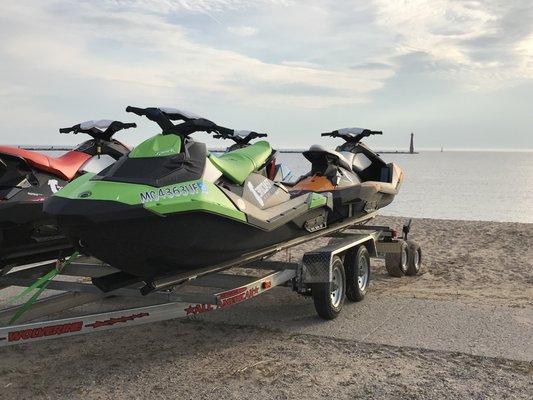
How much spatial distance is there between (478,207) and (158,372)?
2486cm

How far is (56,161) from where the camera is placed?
5895 mm

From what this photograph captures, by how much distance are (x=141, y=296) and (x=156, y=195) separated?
1.38m

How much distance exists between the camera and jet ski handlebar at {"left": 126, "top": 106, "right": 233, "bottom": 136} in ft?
15.1

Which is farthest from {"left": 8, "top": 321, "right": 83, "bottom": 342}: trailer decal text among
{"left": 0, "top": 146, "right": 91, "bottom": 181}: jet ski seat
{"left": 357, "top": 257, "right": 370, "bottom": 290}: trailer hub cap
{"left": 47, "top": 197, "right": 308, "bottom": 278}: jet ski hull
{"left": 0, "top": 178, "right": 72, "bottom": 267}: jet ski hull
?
{"left": 357, "top": 257, "right": 370, "bottom": 290}: trailer hub cap

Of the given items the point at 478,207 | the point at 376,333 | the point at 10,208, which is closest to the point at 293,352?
the point at 376,333

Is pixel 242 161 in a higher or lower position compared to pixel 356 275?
higher

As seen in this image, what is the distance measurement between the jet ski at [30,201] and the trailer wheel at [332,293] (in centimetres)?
254

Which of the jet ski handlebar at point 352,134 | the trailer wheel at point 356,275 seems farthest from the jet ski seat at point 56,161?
the jet ski handlebar at point 352,134

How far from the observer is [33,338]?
A: 408 cm

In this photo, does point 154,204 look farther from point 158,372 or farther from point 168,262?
point 158,372

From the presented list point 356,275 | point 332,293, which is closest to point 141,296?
point 332,293

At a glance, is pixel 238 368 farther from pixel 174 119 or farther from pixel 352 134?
pixel 352 134

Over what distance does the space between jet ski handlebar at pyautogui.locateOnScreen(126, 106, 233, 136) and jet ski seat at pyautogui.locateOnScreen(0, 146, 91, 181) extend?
1.50 metres

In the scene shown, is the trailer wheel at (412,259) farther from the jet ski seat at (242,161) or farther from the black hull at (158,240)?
the black hull at (158,240)
